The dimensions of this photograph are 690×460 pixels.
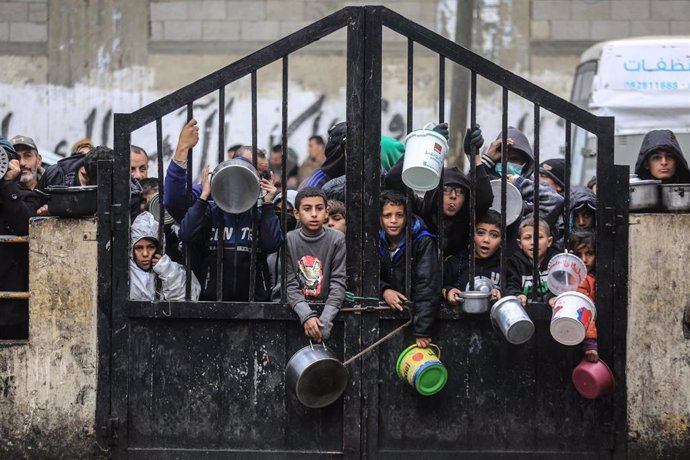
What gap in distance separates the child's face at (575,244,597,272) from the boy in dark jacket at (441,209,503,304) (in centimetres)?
43

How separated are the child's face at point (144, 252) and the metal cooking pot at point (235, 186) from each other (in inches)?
30.8

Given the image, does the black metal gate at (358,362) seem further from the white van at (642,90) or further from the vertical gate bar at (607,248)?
Answer: the white van at (642,90)

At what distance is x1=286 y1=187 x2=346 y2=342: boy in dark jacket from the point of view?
17.6ft

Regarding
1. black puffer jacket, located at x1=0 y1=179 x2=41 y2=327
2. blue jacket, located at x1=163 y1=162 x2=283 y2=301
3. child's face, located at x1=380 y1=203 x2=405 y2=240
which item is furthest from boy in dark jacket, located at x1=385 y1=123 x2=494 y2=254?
black puffer jacket, located at x1=0 y1=179 x2=41 y2=327

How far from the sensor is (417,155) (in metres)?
5.11

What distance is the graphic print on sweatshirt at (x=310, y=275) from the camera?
213 inches

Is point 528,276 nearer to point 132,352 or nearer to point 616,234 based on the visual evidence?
point 616,234

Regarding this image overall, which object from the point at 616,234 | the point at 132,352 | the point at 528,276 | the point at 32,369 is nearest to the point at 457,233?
the point at 528,276

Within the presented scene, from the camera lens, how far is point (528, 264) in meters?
5.72

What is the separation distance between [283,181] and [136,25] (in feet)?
42.4

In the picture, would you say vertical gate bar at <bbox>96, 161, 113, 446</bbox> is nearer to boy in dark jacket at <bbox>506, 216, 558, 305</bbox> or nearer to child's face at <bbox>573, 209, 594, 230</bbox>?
boy in dark jacket at <bbox>506, 216, 558, 305</bbox>

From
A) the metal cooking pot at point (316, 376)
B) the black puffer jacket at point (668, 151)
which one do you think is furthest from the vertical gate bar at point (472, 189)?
the black puffer jacket at point (668, 151)

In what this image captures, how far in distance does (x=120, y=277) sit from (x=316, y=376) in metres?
1.17

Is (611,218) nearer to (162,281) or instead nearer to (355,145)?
(355,145)
